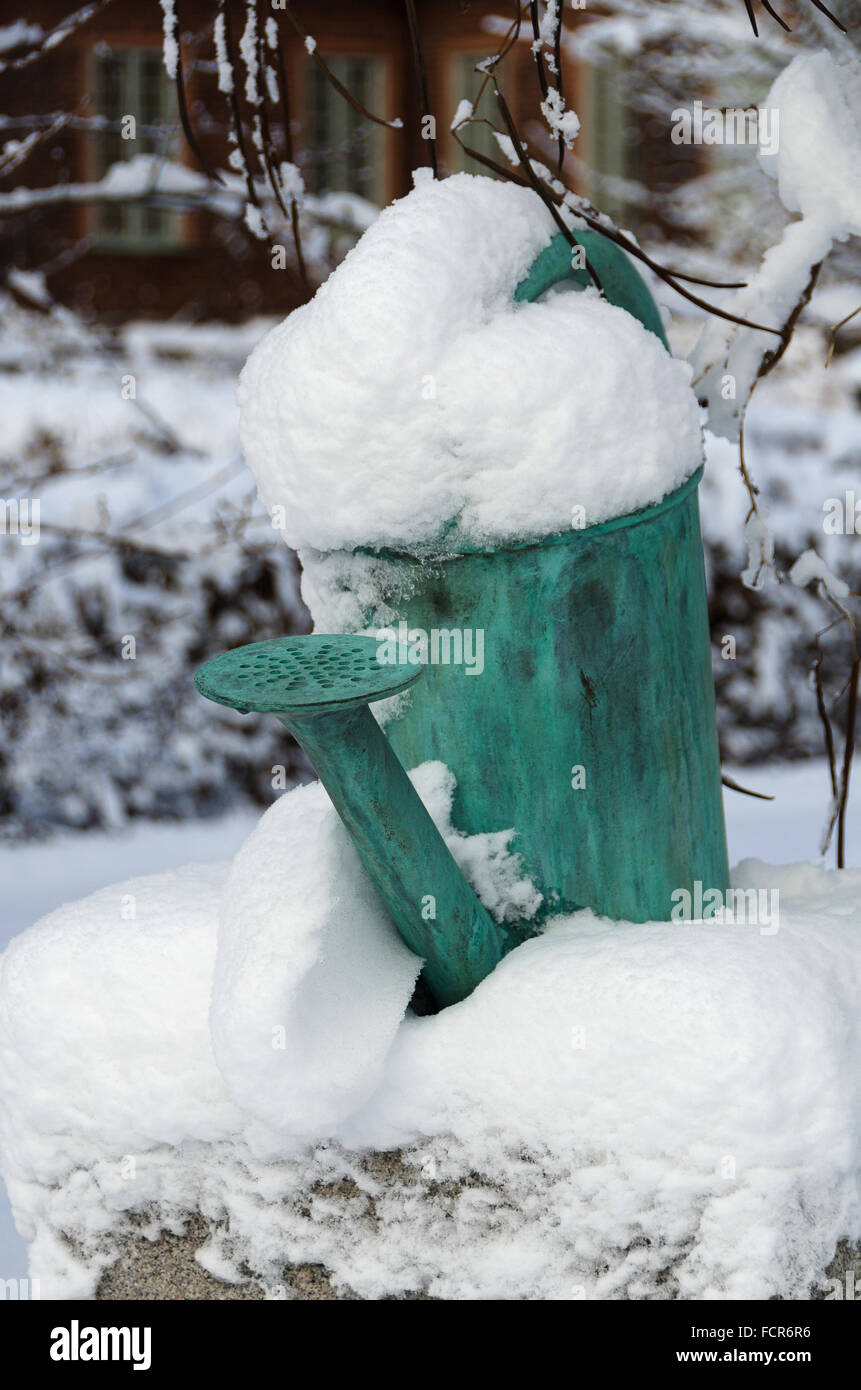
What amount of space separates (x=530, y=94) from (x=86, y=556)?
3648 millimetres

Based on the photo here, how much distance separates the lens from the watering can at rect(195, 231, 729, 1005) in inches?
47.0

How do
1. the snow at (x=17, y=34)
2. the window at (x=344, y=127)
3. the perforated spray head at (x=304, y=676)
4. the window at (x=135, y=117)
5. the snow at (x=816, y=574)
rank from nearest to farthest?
the perforated spray head at (x=304, y=676) < the snow at (x=816, y=574) < the snow at (x=17, y=34) < the window at (x=135, y=117) < the window at (x=344, y=127)

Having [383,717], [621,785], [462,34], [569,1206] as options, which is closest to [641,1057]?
[569,1206]

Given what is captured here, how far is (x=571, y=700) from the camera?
1.22 metres

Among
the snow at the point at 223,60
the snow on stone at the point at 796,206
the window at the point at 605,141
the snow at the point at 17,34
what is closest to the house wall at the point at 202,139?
the window at the point at 605,141

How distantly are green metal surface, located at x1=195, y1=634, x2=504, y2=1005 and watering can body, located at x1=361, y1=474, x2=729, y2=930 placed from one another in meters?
0.10

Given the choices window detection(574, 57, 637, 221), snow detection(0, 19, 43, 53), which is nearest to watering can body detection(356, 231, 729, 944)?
snow detection(0, 19, 43, 53)

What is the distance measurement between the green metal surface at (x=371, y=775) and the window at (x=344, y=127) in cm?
504

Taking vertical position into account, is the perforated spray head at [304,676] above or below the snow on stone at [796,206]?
below

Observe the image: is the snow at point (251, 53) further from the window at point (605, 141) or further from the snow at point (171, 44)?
the window at point (605, 141)

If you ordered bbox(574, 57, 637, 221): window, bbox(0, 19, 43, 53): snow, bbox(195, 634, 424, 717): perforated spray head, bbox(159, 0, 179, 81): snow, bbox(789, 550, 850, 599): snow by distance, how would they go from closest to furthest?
bbox(195, 634, 424, 717): perforated spray head < bbox(159, 0, 179, 81): snow < bbox(789, 550, 850, 599): snow < bbox(0, 19, 43, 53): snow < bbox(574, 57, 637, 221): window

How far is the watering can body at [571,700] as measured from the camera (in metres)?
1.21

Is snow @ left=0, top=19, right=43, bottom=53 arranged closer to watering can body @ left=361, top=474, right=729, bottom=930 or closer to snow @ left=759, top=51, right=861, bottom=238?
snow @ left=759, top=51, right=861, bottom=238
